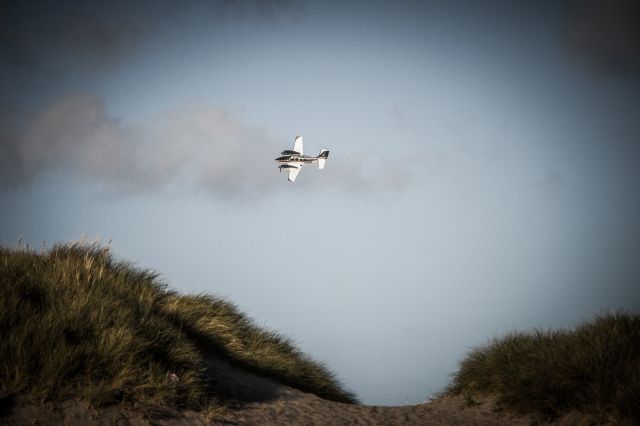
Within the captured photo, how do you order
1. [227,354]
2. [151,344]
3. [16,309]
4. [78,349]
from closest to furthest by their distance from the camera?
[78,349] → [16,309] → [151,344] → [227,354]

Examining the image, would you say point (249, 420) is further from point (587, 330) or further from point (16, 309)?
point (587, 330)

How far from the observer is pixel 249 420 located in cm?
696

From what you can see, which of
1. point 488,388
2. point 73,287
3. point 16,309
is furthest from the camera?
point 488,388

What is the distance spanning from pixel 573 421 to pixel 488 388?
1.96 metres

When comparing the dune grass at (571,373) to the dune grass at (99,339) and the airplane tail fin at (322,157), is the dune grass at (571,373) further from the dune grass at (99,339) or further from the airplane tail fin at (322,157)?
the airplane tail fin at (322,157)

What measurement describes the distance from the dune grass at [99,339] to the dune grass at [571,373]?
14.7 ft

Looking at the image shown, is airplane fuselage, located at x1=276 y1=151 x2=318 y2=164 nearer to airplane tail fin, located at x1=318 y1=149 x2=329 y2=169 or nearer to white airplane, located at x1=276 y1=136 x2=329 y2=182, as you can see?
white airplane, located at x1=276 y1=136 x2=329 y2=182

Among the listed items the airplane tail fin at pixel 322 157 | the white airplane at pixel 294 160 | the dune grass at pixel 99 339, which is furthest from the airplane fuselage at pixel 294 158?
the dune grass at pixel 99 339

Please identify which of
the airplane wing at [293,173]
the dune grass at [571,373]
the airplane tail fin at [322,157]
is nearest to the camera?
the dune grass at [571,373]

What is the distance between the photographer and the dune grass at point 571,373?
6.74 metres

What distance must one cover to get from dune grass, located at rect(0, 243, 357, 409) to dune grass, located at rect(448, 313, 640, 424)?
176 inches

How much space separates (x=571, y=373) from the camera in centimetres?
737

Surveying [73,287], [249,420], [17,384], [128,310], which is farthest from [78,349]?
[249,420]

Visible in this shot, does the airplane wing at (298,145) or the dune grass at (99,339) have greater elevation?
the airplane wing at (298,145)
